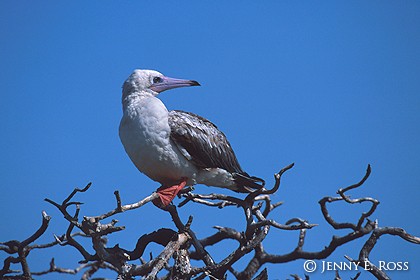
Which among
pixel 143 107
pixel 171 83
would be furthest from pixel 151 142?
pixel 171 83

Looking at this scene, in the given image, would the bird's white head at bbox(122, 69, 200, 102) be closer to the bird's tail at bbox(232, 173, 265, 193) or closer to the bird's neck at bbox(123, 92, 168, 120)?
the bird's neck at bbox(123, 92, 168, 120)

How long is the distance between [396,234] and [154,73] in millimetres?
3364

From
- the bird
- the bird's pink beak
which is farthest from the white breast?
the bird's pink beak

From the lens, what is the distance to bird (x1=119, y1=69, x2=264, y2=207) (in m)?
6.51

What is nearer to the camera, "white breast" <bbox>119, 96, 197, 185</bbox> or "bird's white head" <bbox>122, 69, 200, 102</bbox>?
"white breast" <bbox>119, 96, 197, 185</bbox>

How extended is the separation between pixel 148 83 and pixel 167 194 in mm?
1491

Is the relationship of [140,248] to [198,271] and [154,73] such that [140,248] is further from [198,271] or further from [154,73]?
[154,73]

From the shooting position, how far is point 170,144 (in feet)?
21.8

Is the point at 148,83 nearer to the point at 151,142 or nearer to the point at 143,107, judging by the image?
the point at 143,107

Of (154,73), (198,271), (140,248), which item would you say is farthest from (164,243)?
(154,73)

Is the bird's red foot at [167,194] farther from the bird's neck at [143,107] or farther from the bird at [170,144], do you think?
the bird's neck at [143,107]

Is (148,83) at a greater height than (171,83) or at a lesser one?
lesser

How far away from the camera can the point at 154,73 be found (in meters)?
7.30

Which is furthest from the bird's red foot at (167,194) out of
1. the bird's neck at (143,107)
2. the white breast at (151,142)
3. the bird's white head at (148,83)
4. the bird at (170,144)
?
the bird's white head at (148,83)
